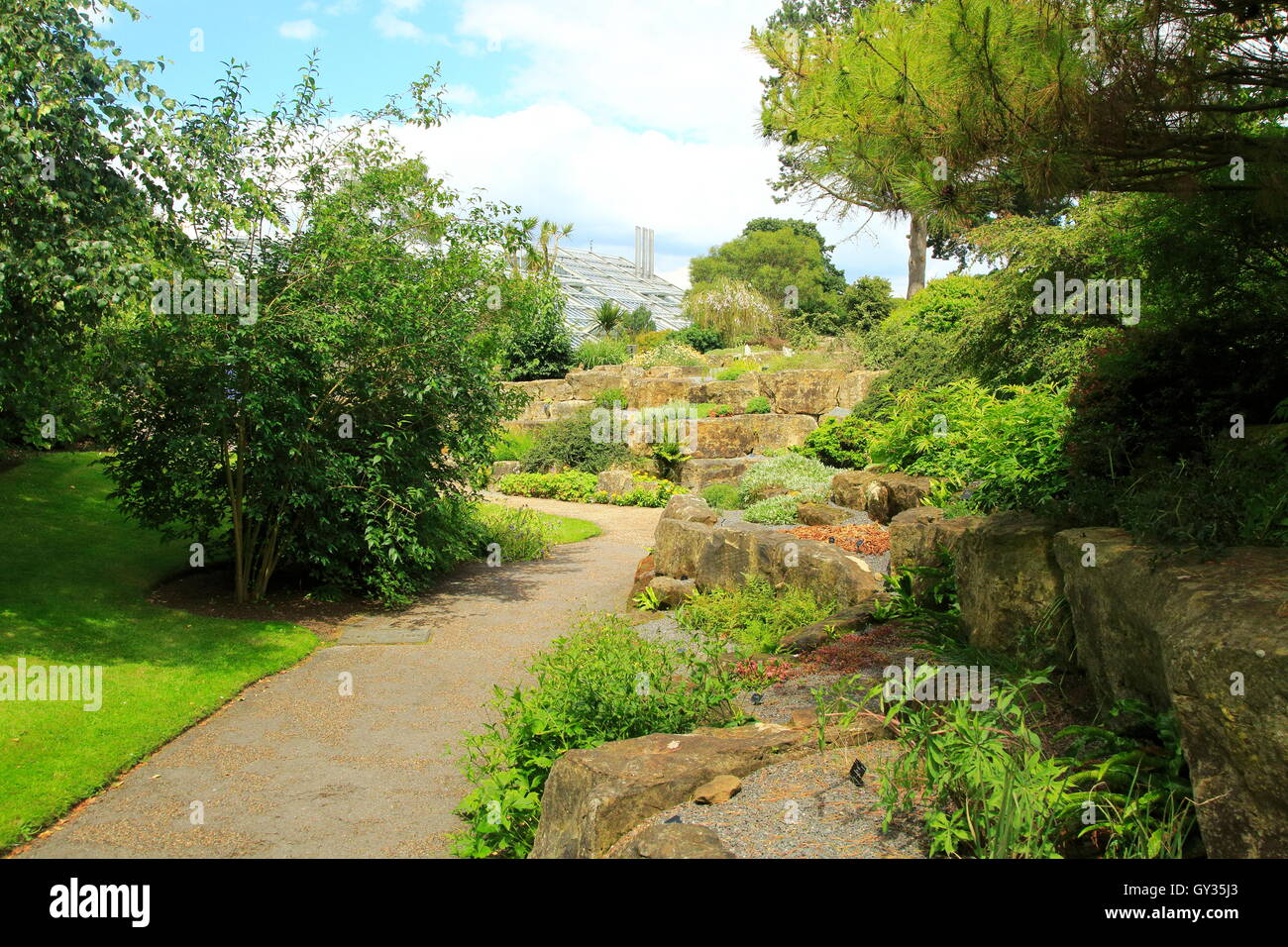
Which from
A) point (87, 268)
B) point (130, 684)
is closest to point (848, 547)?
point (130, 684)

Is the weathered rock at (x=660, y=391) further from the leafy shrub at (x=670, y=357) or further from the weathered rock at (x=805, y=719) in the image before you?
the weathered rock at (x=805, y=719)

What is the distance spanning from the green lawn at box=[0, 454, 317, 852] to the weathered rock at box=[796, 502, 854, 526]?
579 centimetres

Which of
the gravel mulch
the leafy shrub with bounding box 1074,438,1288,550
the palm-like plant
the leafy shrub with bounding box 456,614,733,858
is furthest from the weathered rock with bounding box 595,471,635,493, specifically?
the palm-like plant

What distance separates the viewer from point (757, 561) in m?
9.37

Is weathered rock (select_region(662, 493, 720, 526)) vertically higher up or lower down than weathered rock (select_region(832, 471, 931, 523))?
lower down

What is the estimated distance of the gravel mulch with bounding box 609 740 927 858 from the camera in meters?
3.34

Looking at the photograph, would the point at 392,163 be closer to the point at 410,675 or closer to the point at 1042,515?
the point at 410,675

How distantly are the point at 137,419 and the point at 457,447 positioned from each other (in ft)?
11.1

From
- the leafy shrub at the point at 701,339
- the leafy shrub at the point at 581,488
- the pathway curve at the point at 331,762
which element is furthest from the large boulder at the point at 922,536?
the leafy shrub at the point at 701,339

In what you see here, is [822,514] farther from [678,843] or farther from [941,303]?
[941,303]

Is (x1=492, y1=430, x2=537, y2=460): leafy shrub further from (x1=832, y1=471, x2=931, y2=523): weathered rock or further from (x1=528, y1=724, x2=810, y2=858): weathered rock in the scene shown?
(x1=528, y1=724, x2=810, y2=858): weathered rock

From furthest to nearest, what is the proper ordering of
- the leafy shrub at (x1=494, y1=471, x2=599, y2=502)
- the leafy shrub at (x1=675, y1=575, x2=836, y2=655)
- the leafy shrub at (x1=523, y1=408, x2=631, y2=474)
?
1. the leafy shrub at (x1=523, y1=408, x2=631, y2=474)
2. the leafy shrub at (x1=494, y1=471, x2=599, y2=502)
3. the leafy shrub at (x1=675, y1=575, x2=836, y2=655)

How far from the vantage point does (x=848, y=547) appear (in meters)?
9.47

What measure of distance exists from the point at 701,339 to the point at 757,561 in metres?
25.7
